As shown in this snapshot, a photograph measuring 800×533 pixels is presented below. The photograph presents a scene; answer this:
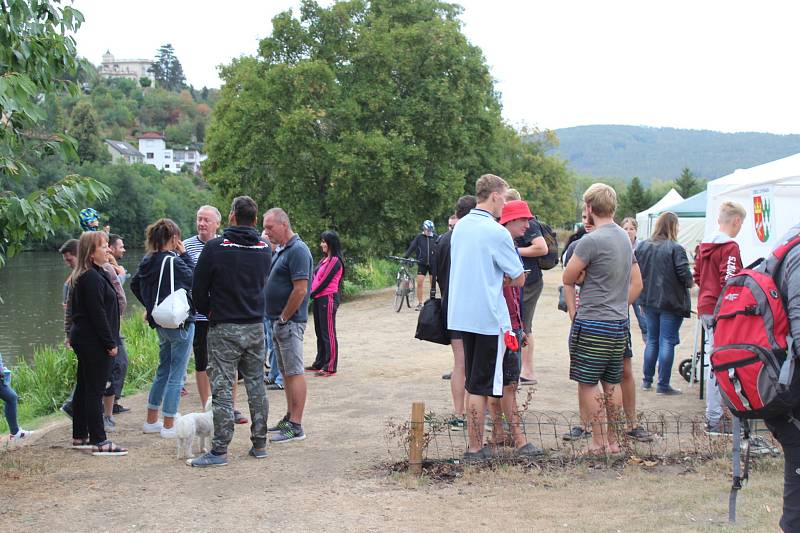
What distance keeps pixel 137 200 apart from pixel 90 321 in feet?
234

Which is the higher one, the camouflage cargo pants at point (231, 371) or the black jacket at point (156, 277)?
the black jacket at point (156, 277)

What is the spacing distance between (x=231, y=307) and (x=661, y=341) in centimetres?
463

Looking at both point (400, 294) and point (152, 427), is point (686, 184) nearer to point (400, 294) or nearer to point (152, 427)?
point (400, 294)

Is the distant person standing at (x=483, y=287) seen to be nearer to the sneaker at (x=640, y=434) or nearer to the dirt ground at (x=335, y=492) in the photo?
the dirt ground at (x=335, y=492)

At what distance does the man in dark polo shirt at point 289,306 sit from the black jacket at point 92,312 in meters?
1.34

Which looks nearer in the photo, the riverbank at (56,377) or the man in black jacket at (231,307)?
the man in black jacket at (231,307)

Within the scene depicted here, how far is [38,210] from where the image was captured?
5.01 m

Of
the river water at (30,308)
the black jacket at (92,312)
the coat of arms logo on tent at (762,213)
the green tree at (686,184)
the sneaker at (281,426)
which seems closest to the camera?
the black jacket at (92,312)

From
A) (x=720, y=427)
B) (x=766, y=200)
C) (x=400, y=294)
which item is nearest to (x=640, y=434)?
(x=720, y=427)

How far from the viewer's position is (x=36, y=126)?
5059mm

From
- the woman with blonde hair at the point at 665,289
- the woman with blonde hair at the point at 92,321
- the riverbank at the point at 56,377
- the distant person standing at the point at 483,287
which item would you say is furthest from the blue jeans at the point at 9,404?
Answer: the woman with blonde hair at the point at 665,289

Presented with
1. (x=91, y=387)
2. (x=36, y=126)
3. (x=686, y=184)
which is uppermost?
(x=686, y=184)

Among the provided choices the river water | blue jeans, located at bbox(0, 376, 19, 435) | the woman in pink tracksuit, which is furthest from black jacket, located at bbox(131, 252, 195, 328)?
the river water

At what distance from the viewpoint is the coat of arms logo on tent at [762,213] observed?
8.83 meters
